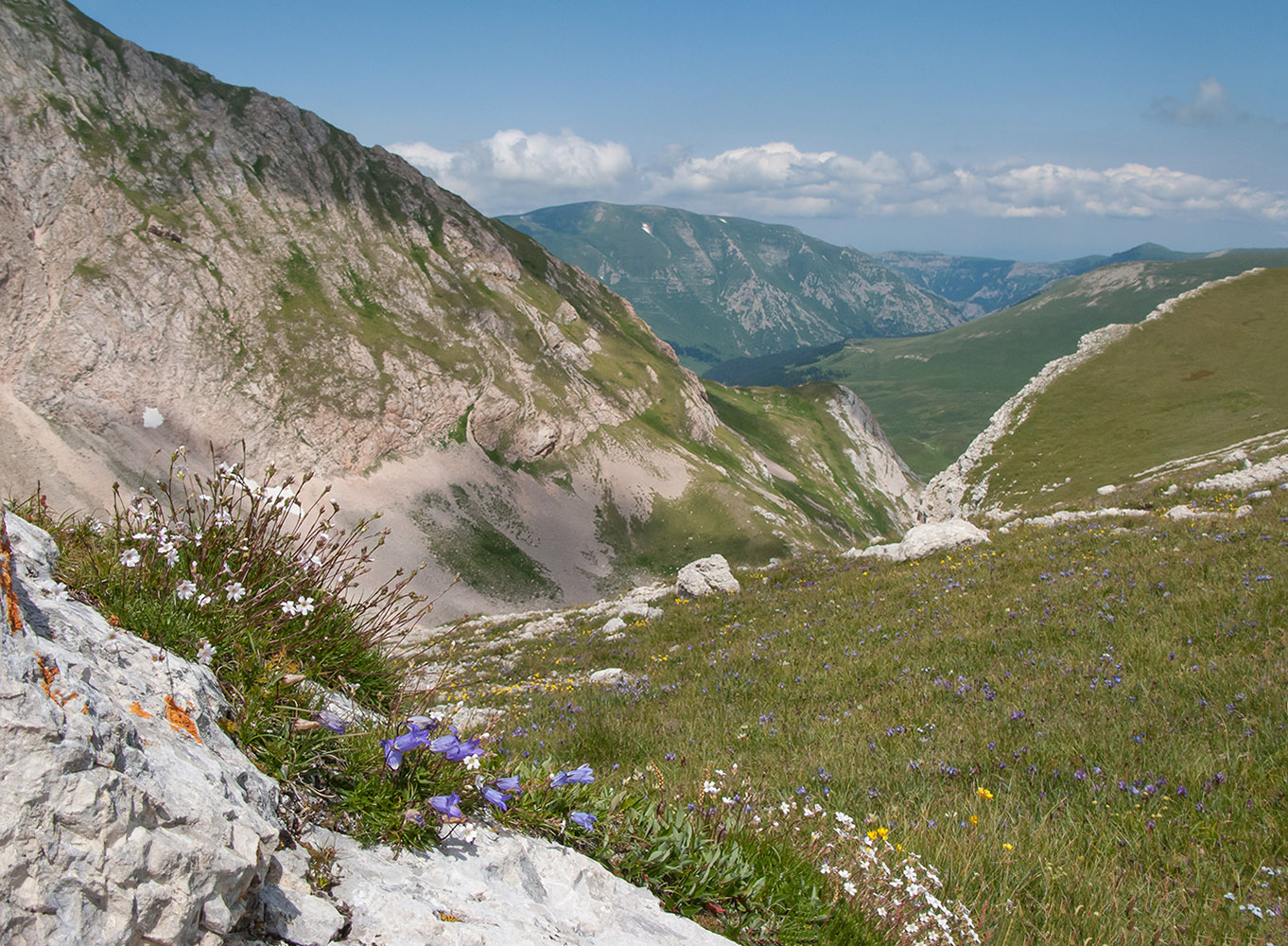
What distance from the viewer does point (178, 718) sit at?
3053 millimetres

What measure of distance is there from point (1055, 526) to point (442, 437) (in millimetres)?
101206

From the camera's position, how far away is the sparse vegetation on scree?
3.64m

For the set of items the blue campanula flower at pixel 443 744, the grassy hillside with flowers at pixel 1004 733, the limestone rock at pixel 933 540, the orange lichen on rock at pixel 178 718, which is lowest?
the limestone rock at pixel 933 540

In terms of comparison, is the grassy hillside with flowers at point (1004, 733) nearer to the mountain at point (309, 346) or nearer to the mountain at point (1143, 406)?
the mountain at point (1143, 406)

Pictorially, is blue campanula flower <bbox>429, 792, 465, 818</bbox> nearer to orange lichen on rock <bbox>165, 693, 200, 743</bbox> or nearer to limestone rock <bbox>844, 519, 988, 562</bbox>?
orange lichen on rock <bbox>165, 693, 200, 743</bbox>

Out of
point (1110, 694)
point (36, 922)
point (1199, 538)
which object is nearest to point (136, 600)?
point (36, 922)

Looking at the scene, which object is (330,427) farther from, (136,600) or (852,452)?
(852,452)

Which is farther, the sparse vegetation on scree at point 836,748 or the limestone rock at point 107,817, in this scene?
the sparse vegetation on scree at point 836,748

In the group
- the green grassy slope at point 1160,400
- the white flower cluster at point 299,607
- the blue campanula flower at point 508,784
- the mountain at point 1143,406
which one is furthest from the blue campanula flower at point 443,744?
the green grassy slope at point 1160,400

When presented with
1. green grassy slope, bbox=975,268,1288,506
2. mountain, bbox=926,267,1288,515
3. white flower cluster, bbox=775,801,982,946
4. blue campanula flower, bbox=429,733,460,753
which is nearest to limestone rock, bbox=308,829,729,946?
blue campanula flower, bbox=429,733,460,753

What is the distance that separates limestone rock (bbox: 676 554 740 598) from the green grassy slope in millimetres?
47134

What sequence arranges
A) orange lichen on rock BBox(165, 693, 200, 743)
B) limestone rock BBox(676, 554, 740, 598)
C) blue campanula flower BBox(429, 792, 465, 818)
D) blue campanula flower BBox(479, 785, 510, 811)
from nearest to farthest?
1. orange lichen on rock BBox(165, 693, 200, 743)
2. blue campanula flower BBox(429, 792, 465, 818)
3. blue campanula flower BBox(479, 785, 510, 811)
4. limestone rock BBox(676, 554, 740, 598)

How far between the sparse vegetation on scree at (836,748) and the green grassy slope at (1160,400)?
5303 cm

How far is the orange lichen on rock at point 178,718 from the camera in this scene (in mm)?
3006
